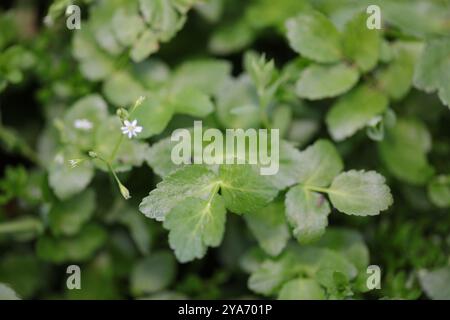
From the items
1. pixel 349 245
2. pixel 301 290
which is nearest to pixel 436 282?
pixel 349 245

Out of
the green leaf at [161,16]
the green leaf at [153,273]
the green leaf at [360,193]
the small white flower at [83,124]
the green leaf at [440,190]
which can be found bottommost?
the green leaf at [153,273]

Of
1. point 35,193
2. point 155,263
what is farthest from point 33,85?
point 155,263

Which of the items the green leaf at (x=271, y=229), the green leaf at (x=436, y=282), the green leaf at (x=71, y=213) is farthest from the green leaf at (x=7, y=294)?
the green leaf at (x=436, y=282)

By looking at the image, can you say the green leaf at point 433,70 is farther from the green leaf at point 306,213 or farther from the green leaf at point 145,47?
the green leaf at point 145,47

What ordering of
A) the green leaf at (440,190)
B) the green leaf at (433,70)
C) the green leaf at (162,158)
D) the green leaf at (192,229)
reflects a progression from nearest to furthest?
1. the green leaf at (192,229)
2. the green leaf at (162,158)
3. the green leaf at (433,70)
4. the green leaf at (440,190)

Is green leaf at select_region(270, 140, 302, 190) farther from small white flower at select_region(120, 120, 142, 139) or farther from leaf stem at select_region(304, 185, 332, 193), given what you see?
small white flower at select_region(120, 120, 142, 139)

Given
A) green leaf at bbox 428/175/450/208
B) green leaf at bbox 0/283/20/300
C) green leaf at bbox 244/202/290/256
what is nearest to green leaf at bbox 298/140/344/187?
green leaf at bbox 244/202/290/256

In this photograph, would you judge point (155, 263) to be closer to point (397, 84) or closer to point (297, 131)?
point (297, 131)
